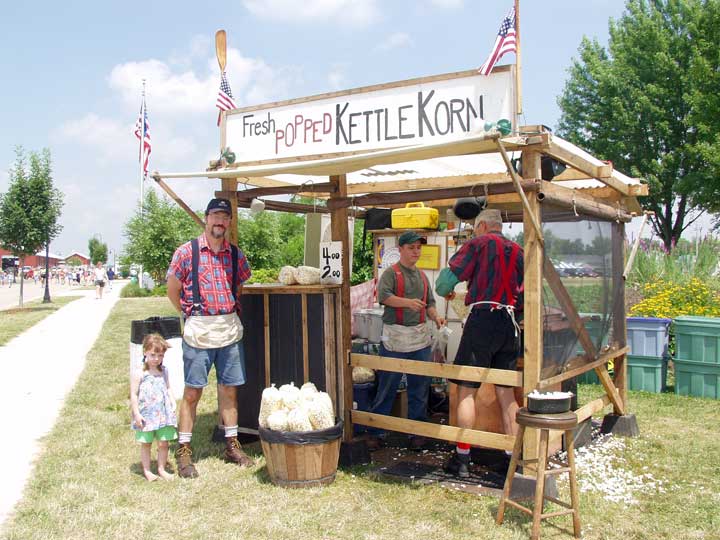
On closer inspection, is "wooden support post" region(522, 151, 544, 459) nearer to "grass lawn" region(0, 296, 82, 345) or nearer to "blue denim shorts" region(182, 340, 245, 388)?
"blue denim shorts" region(182, 340, 245, 388)

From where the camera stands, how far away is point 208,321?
5.01m

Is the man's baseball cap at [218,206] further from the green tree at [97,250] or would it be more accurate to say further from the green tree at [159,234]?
the green tree at [97,250]

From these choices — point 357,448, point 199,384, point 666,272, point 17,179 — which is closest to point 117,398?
point 199,384

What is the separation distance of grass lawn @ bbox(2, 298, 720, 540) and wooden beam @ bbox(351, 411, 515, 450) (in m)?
0.37

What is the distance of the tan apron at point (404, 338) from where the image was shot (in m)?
5.77

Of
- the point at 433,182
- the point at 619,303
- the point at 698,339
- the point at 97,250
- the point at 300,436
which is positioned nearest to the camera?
the point at 300,436

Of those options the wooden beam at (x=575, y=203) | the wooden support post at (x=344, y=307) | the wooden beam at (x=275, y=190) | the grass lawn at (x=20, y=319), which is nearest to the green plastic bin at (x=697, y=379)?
the wooden beam at (x=575, y=203)

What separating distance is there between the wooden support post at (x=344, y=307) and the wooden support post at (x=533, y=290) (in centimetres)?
153

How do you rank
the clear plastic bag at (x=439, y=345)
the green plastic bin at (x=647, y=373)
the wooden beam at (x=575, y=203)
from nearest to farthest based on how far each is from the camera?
the wooden beam at (x=575, y=203), the clear plastic bag at (x=439, y=345), the green plastic bin at (x=647, y=373)

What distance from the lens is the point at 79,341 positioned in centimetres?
1362

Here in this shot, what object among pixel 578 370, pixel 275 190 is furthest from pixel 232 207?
pixel 578 370

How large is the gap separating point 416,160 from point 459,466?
229 cm

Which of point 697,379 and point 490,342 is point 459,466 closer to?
point 490,342

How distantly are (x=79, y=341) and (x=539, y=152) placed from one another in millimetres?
11797
